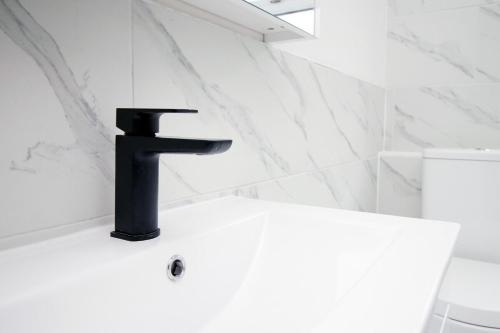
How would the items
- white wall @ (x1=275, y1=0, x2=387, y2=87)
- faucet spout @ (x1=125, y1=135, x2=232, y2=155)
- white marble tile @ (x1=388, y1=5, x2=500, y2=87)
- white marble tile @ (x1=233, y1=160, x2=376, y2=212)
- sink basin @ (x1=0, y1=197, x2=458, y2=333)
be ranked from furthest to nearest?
1. white marble tile @ (x1=388, y1=5, x2=500, y2=87)
2. white wall @ (x1=275, y1=0, x2=387, y2=87)
3. white marble tile @ (x1=233, y1=160, x2=376, y2=212)
4. faucet spout @ (x1=125, y1=135, x2=232, y2=155)
5. sink basin @ (x1=0, y1=197, x2=458, y2=333)

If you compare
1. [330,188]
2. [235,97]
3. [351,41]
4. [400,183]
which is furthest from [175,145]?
[400,183]

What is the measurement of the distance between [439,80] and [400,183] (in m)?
0.50

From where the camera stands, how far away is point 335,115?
1.35 m

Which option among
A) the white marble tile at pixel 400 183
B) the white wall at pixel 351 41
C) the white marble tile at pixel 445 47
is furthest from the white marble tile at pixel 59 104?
the white marble tile at pixel 445 47

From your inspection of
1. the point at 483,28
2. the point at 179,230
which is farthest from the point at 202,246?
the point at 483,28

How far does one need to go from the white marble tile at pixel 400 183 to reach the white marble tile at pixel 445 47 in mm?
370

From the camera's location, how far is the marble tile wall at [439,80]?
68.4 inches

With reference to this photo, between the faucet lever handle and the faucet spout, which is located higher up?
the faucet lever handle

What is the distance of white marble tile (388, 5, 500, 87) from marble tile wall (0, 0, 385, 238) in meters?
0.92

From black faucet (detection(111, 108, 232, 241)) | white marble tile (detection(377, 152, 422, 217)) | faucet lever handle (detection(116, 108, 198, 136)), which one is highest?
faucet lever handle (detection(116, 108, 198, 136))

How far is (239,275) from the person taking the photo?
25.0 inches

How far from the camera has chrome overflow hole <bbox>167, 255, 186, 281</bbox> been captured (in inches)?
20.5

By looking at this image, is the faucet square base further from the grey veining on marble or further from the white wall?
the white wall

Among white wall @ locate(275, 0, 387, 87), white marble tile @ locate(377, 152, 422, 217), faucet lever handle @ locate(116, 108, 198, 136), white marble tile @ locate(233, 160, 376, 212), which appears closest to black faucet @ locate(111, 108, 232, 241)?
faucet lever handle @ locate(116, 108, 198, 136)
